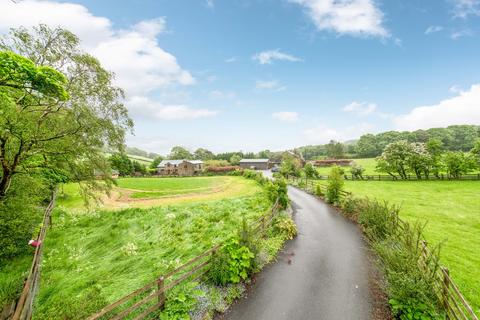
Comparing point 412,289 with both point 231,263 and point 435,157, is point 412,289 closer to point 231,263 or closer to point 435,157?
point 231,263

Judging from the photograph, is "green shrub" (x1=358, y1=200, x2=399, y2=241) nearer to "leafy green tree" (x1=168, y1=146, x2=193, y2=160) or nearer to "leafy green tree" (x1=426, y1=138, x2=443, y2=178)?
"leafy green tree" (x1=426, y1=138, x2=443, y2=178)

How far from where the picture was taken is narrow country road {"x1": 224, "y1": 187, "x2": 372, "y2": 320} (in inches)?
249

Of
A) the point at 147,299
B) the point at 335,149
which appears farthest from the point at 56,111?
the point at 335,149

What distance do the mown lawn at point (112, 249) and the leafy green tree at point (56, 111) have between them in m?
4.07

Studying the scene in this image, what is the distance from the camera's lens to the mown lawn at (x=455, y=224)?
788 cm

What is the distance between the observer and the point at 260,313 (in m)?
6.32

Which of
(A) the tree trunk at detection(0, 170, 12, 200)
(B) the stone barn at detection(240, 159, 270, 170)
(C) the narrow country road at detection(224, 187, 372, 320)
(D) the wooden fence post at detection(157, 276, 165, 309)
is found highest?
(A) the tree trunk at detection(0, 170, 12, 200)

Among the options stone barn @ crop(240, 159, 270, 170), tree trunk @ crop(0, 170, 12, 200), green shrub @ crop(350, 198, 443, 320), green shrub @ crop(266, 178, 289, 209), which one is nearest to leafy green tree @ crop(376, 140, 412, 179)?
green shrub @ crop(266, 178, 289, 209)

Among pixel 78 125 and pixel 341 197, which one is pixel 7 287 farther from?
pixel 341 197

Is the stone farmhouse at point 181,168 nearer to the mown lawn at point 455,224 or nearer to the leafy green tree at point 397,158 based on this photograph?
the leafy green tree at point 397,158

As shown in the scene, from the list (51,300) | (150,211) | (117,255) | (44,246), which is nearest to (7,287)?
(51,300)

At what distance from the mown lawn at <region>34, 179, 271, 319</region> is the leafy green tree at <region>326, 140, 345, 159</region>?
283ft

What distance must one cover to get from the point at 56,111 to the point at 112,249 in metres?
8.39

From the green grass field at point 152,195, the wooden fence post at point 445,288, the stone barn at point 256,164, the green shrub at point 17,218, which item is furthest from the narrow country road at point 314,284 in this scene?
the stone barn at point 256,164
